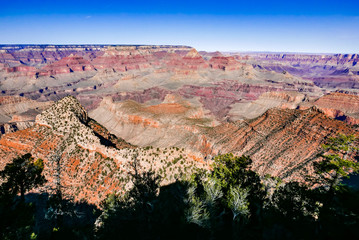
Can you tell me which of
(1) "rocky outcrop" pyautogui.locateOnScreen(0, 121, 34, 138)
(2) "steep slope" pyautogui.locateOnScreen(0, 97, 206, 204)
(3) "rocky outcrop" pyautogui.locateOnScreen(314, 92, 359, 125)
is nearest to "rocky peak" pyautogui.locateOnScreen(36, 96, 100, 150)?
(2) "steep slope" pyautogui.locateOnScreen(0, 97, 206, 204)

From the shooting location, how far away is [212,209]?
20.2 m

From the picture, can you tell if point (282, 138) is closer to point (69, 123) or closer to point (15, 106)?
point (69, 123)

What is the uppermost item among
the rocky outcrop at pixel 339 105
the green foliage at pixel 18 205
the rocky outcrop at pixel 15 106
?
the green foliage at pixel 18 205

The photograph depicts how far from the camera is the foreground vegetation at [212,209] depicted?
56.6ft

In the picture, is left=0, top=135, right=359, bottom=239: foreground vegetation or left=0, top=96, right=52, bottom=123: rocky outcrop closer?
left=0, top=135, right=359, bottom=239: foreground vegetation

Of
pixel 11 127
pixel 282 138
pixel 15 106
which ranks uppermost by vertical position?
pixel 282 138

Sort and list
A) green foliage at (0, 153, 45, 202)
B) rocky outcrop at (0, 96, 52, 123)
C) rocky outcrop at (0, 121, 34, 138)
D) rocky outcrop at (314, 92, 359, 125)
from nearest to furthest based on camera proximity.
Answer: green foliage at (0, 153, 45, 202), rocky outcrop at (0, 121, 34, 138), rocky outcrop at (314, 92, 359, 125), rocky outcrop at (0, 96, 52, 123)

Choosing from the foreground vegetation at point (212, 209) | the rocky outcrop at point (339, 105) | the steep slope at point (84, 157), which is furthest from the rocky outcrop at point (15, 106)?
the rocky outcrop at point (339, 105)

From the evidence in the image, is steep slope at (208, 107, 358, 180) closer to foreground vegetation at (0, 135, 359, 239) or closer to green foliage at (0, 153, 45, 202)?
foreground vegetation at (0, 135, 359, 239)

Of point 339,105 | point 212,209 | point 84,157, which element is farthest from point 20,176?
point 339,105

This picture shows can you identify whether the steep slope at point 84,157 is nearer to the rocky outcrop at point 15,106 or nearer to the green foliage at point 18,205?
the green foliage at point 18,205

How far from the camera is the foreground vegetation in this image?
680 inches

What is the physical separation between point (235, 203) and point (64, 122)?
1494 inches

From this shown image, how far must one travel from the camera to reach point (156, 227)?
20.7m
